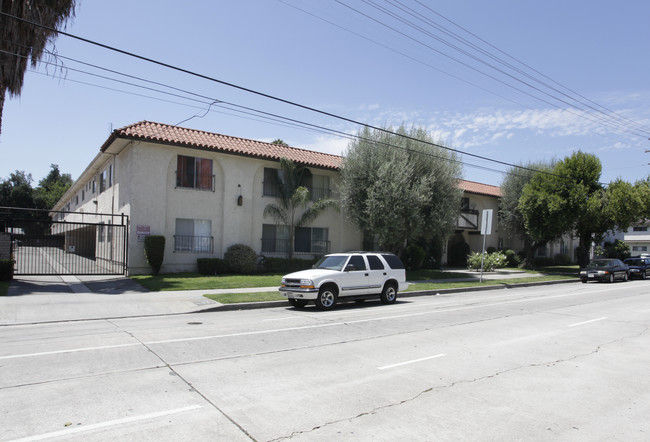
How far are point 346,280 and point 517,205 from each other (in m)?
25.2

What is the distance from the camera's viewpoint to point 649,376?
21.3 feet

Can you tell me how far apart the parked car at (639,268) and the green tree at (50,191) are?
232ft

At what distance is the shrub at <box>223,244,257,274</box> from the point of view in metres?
21.5

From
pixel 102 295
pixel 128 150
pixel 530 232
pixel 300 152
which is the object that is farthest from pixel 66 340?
pixel 530 232

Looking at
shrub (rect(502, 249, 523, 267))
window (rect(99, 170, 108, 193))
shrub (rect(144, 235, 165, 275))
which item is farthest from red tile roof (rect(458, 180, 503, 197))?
window (rect(99, 170, 108, 193))

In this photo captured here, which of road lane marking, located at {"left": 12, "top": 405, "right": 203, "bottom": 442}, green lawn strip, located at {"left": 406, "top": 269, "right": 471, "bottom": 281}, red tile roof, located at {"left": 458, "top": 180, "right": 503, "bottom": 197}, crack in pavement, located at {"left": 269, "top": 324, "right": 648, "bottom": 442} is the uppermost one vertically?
red tile roof, located at {"left": 458, "top": 180, "right": 503, "bottom": 197}

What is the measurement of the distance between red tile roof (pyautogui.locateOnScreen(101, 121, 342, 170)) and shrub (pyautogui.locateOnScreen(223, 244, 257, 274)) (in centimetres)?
475

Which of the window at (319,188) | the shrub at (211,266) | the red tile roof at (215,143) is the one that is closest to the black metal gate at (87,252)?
the shrub at (211,266)

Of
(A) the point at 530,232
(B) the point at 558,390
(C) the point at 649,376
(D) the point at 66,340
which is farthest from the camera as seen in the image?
(A) the point at 530,232

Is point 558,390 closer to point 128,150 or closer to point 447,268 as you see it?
point 128,150

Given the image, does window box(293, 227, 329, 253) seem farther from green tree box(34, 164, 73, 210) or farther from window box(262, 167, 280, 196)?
green tree box(34, 164, 73, 210)

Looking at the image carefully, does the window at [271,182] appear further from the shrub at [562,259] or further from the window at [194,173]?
the shrub at [562,259]

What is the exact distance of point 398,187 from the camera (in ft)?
73.9

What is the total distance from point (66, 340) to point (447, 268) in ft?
89.0
